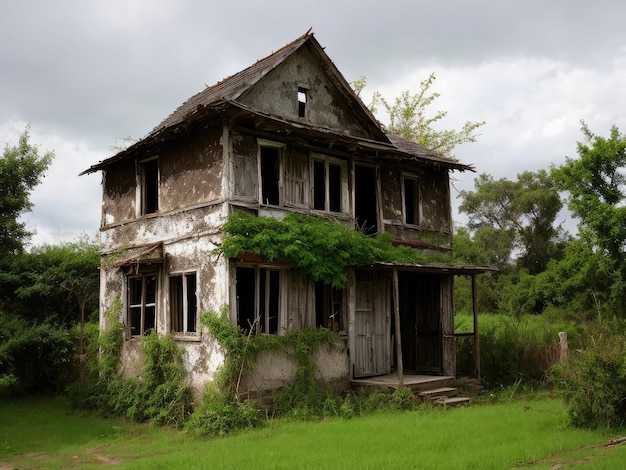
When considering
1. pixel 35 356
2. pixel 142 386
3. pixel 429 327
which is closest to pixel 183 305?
pixel 142 386

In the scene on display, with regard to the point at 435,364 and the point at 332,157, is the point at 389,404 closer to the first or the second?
the point at 435,364

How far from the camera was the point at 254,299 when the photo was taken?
14.0 metres

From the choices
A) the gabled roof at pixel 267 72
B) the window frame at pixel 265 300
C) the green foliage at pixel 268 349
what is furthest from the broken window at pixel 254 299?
the gabled roof at pixel 267 72

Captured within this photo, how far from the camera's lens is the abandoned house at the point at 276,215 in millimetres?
14047

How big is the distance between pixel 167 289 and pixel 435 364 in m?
7.85

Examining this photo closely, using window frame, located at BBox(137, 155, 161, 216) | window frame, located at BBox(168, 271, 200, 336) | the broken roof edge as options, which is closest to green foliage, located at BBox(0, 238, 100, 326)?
the broken roof edge

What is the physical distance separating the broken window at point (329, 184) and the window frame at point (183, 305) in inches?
147

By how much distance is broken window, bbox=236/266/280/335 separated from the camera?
14.1m

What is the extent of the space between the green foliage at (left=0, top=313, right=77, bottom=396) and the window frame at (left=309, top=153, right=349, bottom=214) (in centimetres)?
830

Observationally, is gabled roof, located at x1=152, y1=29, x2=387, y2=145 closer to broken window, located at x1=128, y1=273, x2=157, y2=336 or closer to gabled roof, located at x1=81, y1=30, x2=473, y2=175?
gabled roof, located at x1=81, y1=30, x2=473, y2=175

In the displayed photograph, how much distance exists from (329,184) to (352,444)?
24.9 feet

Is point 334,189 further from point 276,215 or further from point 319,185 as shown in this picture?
point 276,215

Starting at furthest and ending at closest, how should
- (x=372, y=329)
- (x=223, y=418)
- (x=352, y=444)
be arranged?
(x=372, y=329)
(x=223, y=418)
(x=352, y=444)

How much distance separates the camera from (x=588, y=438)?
410 inches
